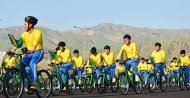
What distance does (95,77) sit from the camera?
2061cm

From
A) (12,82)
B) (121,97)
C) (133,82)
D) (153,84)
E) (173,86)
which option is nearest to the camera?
(12,82)

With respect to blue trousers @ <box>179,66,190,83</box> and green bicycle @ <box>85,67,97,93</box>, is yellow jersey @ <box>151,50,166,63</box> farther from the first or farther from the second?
blue trousers @ <box>179,66,190,83</box>

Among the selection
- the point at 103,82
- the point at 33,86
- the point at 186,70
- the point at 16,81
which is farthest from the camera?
the point at 186,70

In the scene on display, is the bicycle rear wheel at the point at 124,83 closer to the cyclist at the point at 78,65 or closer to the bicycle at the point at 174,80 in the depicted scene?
the cyclist at the point at 78,65

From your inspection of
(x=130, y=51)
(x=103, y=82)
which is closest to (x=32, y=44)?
(x=130, y=51)

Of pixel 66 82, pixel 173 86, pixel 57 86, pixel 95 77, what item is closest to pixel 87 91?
pixel 95 77

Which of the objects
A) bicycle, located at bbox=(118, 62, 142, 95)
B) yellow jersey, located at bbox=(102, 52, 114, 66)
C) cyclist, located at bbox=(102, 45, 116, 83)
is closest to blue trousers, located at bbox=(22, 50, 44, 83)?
bicycle, located at bbox=(118, 62, 142, 95)

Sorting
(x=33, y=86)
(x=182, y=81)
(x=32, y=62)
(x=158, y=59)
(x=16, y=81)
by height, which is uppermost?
(x=158, y=59)

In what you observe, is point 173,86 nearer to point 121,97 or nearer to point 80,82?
point 80,82

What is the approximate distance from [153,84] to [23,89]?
8.82m

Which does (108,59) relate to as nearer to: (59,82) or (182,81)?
(182,81)

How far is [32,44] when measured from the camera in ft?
43.1

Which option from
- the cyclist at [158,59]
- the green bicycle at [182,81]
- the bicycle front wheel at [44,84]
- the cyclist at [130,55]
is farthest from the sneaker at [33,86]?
the green bicycle at [182,81]

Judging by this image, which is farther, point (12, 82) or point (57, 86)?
point (57, 86)
